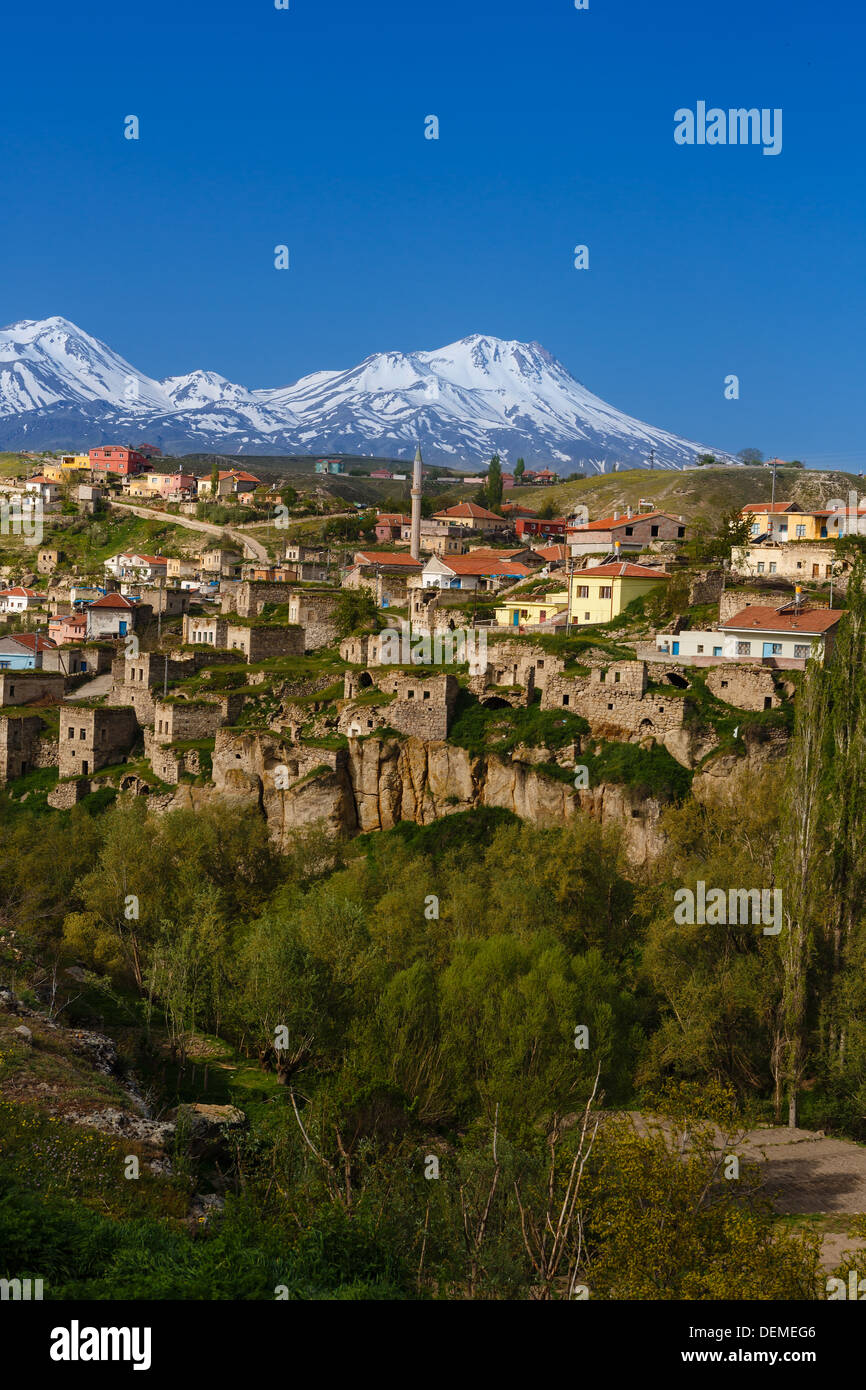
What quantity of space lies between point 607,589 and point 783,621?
970 centimetres

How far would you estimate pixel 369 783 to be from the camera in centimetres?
4156

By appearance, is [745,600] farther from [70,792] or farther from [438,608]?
[70,792]

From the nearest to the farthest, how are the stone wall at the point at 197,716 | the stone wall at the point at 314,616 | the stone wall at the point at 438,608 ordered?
1. the stone wall at the point at 197,716
2. the stone wall at the point at 438,608
3. the stone wall at the point at 314,616

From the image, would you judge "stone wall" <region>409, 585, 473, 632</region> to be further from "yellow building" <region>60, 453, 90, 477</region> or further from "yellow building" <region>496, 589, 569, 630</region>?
"yellow building" <region>60, 453, 90, 477</region>

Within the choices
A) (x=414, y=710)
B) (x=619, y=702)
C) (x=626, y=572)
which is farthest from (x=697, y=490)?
(x=619, y=702)

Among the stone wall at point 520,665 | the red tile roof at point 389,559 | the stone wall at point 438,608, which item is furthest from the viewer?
the red tile roof at point 389,559

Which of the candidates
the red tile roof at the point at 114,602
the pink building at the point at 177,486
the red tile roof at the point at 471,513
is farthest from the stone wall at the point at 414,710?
the pink building at the point at 177,486

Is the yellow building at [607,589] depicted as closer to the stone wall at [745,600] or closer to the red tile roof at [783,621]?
the stone wall at [745,600]

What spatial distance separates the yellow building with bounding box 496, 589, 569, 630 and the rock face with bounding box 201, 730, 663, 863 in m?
10.8

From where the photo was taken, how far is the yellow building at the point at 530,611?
50.7 m

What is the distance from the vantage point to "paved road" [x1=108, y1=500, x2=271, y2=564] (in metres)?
93.1

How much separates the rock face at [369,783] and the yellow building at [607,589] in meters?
10.3

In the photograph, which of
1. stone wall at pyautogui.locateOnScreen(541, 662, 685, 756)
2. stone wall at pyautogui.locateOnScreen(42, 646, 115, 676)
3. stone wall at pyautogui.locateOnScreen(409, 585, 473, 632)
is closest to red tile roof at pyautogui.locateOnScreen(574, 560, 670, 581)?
stone wall at pyautogui.locateOnScreen(409, 585, 473, 632)

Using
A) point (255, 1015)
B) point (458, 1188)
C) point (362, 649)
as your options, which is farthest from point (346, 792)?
point (458, 1188)
